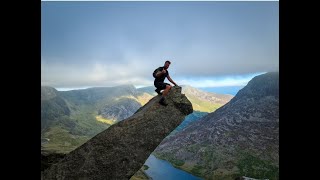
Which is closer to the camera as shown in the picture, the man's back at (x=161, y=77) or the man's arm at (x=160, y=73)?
the man's arm at (x=160, y=73)

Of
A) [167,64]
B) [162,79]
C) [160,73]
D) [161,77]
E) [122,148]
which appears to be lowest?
[122,148]

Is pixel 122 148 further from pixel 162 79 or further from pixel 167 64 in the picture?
pixel 167 64

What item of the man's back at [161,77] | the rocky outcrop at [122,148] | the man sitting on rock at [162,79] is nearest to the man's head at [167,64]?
the man sitting on rock at [162,79]

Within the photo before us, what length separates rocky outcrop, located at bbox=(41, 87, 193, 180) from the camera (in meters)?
22.8

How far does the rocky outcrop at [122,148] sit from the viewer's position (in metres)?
22.8

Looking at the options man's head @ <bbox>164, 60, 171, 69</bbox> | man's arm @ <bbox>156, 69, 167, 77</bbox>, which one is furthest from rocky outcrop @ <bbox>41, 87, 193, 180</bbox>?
man's head @ <bbox>164, 60, 171, 69</bbox>

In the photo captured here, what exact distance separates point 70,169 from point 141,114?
6.83 meters

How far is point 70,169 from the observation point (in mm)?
22656

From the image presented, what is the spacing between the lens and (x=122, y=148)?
78.3 feet

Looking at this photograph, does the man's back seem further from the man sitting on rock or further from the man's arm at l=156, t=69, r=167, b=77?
the man's arm at l=156, t=69, r=167, b=77

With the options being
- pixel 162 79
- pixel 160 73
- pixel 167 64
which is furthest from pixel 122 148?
pixel 167 64

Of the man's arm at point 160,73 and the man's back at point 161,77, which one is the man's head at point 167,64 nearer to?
the man's arm at point 160,73
